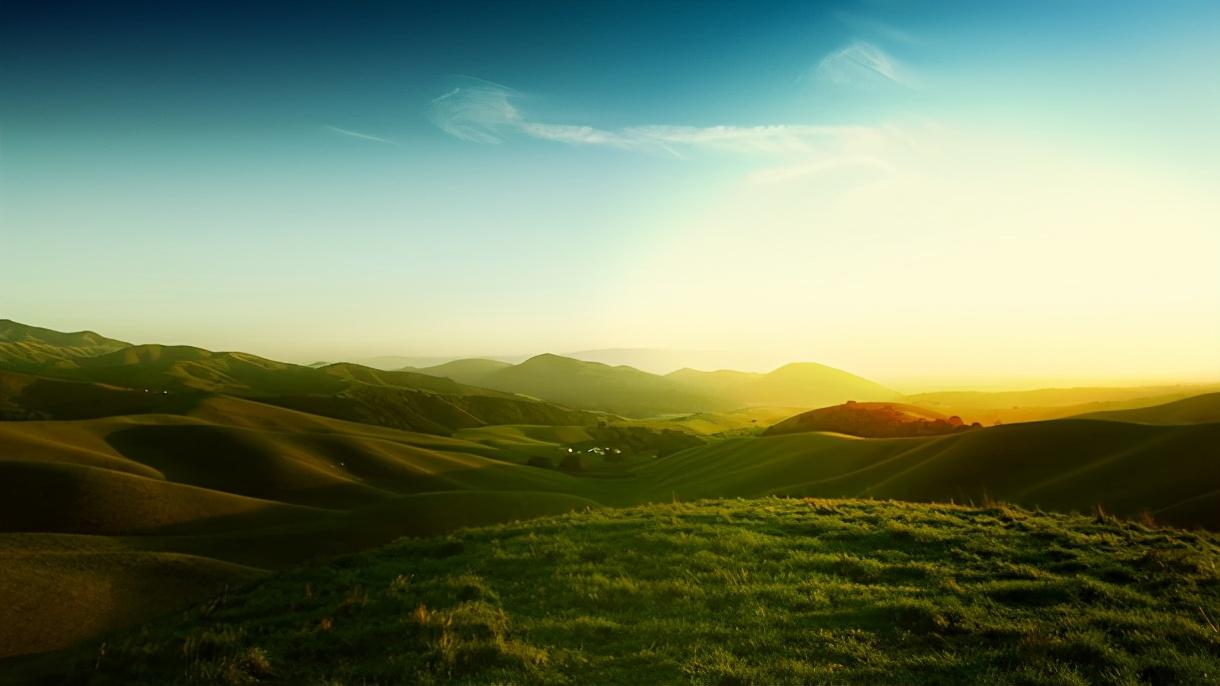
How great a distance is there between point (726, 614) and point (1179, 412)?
5914cm

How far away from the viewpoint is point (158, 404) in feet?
387

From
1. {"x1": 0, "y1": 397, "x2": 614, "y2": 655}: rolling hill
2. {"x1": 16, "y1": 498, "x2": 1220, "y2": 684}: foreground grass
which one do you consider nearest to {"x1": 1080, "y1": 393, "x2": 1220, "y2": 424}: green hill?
{"x1": 16, "y1": 498, "x2": 1220, "y2": 684}: foreground grass

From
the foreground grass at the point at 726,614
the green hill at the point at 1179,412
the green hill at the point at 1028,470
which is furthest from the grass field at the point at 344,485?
the green hill at the point at 1179,412

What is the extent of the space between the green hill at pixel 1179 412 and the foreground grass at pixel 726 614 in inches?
1584

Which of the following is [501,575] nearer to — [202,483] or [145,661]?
[145,661]

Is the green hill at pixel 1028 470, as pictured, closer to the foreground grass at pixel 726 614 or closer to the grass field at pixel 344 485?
the grass field at pixel 344 485

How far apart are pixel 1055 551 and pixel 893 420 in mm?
74220

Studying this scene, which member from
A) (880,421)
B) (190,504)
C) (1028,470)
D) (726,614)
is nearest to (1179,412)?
(1028,470)

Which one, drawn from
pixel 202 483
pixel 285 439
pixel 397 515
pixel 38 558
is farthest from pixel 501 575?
pixel 285 439

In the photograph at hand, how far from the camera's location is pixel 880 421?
83812mm

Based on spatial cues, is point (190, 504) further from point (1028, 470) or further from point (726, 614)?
point (1028, 470)

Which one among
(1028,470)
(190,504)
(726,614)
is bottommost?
(190,504)

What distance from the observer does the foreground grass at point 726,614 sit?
827cm

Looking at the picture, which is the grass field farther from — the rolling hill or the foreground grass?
the foreground grass
